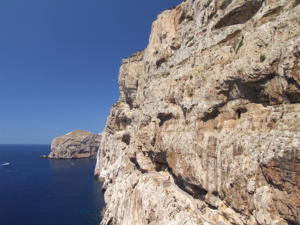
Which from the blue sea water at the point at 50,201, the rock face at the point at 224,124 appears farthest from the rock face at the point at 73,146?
the rock face at the point at 224,124

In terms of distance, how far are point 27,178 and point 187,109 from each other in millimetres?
79119

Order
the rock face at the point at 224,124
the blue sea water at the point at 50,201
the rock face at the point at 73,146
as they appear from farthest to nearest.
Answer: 1. the rock face at the point at 73,146
2. the blue sea water at the point at 50,201
3. the rock face at the point at 224,124

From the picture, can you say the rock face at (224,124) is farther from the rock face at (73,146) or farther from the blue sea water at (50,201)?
the rock face at (73,146)

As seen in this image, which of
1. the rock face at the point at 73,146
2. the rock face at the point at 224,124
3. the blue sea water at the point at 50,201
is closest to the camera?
the rock face at the point at 224,124

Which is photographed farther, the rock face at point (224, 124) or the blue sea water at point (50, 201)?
the blue sea water at point (50, 201)

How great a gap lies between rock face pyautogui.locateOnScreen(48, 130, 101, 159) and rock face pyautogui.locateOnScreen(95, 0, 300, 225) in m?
110

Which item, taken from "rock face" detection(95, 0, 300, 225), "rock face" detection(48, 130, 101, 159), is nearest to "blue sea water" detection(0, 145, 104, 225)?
"rock face" detection(95, 0, 300, 225)

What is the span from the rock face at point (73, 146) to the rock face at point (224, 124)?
109872mm

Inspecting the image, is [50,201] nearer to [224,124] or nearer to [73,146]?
[224,124]

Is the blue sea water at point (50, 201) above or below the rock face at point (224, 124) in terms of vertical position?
below

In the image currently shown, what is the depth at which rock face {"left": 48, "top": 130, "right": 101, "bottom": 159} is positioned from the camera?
12962cm

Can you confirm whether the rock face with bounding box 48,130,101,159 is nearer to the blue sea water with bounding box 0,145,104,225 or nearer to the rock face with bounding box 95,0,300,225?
the blue sea water with bounding box 0,145,104,225

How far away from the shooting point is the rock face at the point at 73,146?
5103 inches

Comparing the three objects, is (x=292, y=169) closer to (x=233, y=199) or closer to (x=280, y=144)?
(x=280, y=144)
